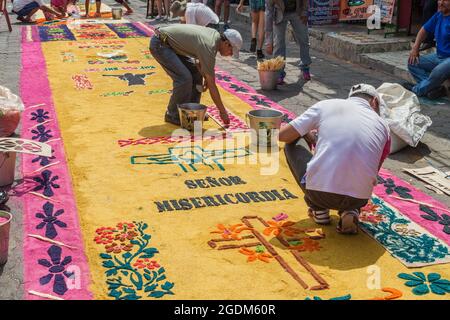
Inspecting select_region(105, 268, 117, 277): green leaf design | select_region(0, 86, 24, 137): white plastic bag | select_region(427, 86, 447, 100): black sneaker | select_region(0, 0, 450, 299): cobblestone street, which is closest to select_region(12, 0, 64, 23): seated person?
select_region(0, 0, 450, 299): cobblestone street

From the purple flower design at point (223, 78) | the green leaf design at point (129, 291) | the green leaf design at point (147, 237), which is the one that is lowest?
the green leaf design at point (129, 291)

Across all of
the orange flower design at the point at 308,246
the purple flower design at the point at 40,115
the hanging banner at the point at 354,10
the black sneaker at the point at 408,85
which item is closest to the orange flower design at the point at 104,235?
the orange flower design at the point at 308,246

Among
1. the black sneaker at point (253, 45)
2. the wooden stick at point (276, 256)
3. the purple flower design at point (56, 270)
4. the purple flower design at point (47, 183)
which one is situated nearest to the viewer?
the purple flower design at point (56, 270)

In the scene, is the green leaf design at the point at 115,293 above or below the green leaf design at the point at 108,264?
below

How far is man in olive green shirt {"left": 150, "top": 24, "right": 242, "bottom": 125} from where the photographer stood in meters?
5.54

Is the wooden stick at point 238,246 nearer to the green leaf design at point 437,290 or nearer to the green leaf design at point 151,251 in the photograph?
the green leaf design at point 151,251

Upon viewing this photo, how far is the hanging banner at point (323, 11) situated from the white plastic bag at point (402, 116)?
18.2ft

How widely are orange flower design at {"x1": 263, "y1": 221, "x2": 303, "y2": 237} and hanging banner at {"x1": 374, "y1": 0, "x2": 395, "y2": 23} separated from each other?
271 inches

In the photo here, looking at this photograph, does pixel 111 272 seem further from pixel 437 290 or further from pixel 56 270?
pixel 437 290

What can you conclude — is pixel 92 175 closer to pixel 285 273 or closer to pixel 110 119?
pixel 110 119

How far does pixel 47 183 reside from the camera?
4664 mm

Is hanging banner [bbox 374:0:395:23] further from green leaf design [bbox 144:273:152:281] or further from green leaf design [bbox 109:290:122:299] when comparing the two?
green leaf design [bbox 109:290:122:299]

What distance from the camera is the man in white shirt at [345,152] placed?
3648mm

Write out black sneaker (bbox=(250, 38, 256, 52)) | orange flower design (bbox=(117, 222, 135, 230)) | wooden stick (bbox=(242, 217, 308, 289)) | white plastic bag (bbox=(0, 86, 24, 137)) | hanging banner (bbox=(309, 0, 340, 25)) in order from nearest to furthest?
1. wooden stick (bbox=(242, 217, 308, 289))
2. orange flower design (bbox=(117, 222, 135, 230))
3. white plastic bag (bbox=(0, 86, 24, 137))
4. black sneaker (bbox=(250, 38, 256, 52))
5. hanging banner (bbox=(309, 0, 340, 25))
